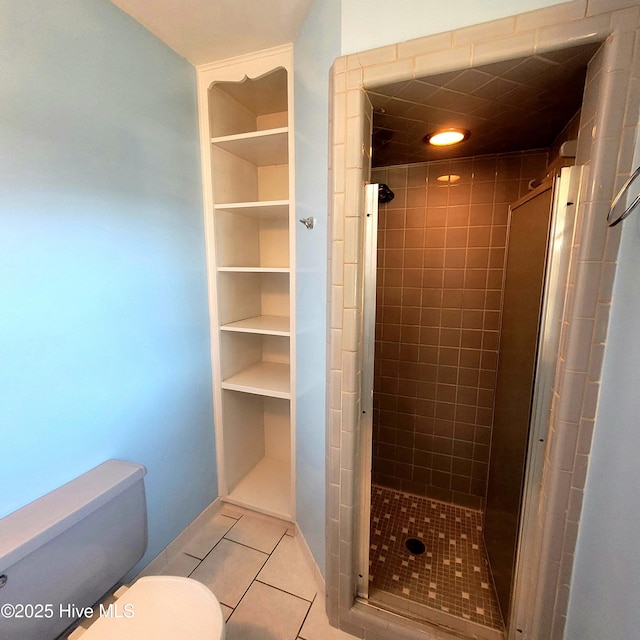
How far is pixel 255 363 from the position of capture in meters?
2.14

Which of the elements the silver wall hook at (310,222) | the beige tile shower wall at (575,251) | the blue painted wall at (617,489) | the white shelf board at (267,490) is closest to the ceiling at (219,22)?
the beige tile shower wall at (575,251)

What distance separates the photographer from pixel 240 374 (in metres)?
1.94

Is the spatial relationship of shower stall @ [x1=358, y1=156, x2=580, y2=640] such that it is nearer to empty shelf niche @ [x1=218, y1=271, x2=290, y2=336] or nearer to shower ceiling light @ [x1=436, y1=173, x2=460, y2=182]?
shower ceiling light @ [x1=436, y1=173, x2=460, y2=182]

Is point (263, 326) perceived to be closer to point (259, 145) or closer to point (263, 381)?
point (263, 381)

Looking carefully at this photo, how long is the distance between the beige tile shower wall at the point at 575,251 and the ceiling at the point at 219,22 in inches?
20.6

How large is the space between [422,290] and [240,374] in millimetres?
1257

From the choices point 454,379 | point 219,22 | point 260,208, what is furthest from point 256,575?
point 219,22

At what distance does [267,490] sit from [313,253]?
156 centimetres

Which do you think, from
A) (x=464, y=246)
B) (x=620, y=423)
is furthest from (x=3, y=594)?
(x=464, y=246)

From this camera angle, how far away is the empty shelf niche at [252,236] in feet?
5.64

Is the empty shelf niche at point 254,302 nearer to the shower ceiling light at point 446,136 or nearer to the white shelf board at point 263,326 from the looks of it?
the white shelf board at point 263,326

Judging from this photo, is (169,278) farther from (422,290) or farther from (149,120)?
(422,290)

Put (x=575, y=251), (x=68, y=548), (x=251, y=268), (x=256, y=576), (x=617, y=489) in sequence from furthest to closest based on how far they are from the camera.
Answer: (x=251, y=268), (x=256, y=576), (x=68, y=548), (x=575, y=251), (x=617, y=489)

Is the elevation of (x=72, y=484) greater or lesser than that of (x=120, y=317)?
lesser
